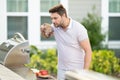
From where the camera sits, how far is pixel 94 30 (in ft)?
33.1

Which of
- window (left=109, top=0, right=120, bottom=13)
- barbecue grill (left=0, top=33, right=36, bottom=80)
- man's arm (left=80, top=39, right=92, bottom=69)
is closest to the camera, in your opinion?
barbecue grill (left=0, top=33, right=36, bottom=80)

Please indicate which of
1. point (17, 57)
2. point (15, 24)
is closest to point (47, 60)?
point (15, 24)

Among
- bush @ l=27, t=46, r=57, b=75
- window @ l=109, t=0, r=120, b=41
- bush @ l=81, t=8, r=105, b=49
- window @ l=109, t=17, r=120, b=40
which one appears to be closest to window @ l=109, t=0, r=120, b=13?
window @ l=109, t=0, r=120, b=41

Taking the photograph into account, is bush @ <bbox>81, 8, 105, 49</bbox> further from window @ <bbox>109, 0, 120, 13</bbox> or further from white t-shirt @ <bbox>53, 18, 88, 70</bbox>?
white t-shirt @ <bbox>53, 18, 88, 70</bbox>

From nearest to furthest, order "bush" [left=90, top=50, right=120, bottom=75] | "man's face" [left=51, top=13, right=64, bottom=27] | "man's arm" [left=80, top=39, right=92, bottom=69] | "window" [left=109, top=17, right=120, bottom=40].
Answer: "man's face" [left=51, top=13, right=64, bottom=27], "man's arm" [left=80, top=39, right=92, bottom=69], "bush" [left=90, top=50, right=120, bottom=75], "window" [left=109, top=17, right=120, bottom=40]

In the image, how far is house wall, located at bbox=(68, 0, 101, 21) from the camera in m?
10.4

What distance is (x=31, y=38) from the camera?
10312 mm

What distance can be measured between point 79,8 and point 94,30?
2.53ft

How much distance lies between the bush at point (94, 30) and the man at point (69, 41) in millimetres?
5875

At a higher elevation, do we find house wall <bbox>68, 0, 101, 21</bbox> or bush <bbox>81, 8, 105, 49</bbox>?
house wall <bbox>68, 0, 101, 21</bbox>

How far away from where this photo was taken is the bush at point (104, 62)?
369 inches

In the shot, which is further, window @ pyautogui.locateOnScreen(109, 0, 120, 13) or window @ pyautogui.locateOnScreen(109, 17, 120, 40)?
window @ pyautogui.locateOnScreen(109, 17, 120, 40)

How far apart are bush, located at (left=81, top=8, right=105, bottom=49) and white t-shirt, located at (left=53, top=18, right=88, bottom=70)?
5886 millimetres

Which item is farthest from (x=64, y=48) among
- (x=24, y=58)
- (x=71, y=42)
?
(x=24, y=58)
